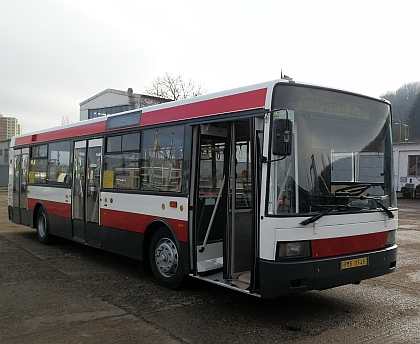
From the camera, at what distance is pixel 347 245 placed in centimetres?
584

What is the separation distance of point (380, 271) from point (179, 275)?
2.89 meters

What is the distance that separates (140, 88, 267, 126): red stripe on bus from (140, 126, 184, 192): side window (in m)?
0.19

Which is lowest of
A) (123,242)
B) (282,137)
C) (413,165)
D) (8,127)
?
(123,242)

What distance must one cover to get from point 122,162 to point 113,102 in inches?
1651

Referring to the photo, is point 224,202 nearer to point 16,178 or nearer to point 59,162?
point 59,162

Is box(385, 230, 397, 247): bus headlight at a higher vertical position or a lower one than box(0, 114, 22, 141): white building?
lower

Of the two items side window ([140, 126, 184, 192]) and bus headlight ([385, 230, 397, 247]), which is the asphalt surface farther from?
side window ([140, 126, 184, 192])

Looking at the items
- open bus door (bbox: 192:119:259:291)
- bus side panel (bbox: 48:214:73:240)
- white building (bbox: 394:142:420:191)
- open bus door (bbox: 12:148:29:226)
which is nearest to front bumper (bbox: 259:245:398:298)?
open bus door (bbox: 192:119:259:291)

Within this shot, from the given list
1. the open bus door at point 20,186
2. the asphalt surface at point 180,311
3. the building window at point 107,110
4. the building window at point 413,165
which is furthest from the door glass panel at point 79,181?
the building window at point 107,110

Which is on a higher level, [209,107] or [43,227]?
[209,107]

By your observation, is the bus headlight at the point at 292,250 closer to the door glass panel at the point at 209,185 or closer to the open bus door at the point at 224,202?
the open bus door at the point at 224,202

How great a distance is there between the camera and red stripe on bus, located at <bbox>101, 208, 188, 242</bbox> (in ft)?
22.7

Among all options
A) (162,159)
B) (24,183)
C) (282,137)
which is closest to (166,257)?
(162,159)

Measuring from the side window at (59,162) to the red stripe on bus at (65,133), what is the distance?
0.21m
